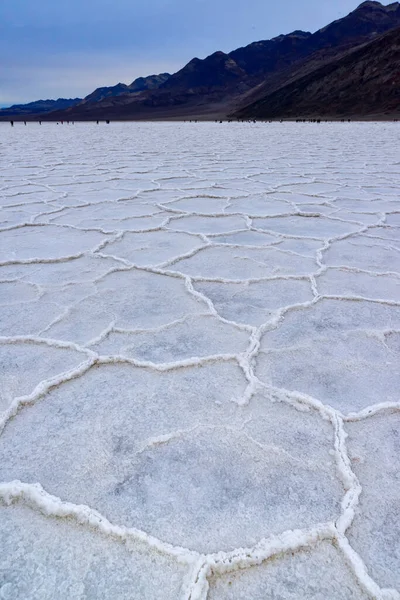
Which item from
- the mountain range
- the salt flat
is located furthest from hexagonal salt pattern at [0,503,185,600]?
→ the mountain range

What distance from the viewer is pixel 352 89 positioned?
36312 millimetres

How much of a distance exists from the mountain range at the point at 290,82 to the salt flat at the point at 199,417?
3116 cm

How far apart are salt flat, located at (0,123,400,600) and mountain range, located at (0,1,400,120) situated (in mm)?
31159

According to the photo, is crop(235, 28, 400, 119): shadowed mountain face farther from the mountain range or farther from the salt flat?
the salt flat

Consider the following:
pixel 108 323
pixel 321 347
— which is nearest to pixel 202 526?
pixel 321 347

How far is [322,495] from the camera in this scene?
2.86 feet

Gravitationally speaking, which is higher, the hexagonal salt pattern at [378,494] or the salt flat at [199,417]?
the salt flat at [199,417]

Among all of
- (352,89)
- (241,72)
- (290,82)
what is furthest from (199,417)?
(241,72)

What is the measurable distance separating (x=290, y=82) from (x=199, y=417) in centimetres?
5300

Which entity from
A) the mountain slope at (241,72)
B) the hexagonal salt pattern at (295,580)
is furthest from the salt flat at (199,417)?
the mountain slope at (241,72)

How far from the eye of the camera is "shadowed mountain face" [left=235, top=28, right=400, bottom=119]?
3344 centimetres

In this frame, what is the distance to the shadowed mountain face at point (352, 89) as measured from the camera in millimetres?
33438

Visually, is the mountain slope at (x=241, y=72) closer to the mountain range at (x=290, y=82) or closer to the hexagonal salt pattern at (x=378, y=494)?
the mountain range at (x=290, y=82)

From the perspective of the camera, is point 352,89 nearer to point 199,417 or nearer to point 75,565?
point 199,417
